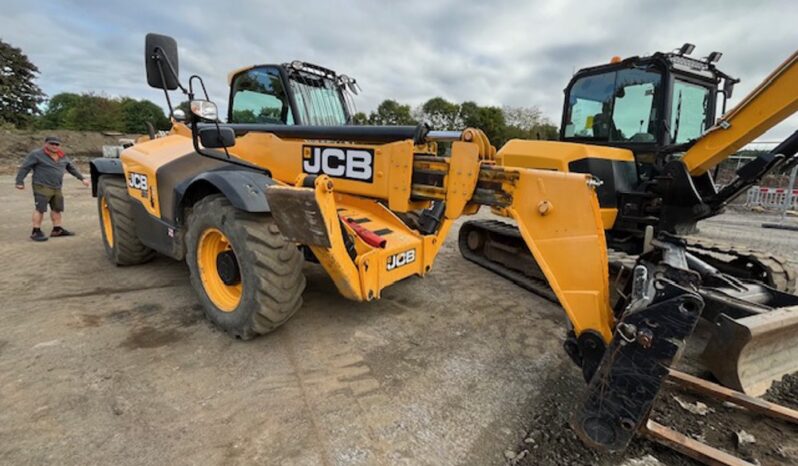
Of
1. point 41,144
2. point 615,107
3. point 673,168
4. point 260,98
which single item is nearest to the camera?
point 673,168

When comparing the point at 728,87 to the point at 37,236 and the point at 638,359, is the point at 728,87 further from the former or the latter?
the point at 37,236

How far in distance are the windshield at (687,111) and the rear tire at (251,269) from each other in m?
4.28

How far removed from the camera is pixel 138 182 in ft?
14.4

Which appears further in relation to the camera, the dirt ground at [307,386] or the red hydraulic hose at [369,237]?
the red hydraulic hose at [369,237]

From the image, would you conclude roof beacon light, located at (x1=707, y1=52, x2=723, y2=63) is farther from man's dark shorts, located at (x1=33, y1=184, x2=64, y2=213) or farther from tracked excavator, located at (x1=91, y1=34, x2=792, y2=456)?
man's dark shorts, located at (x1=33, y1=184, x2=64, y2=213)

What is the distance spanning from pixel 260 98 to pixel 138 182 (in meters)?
1.53

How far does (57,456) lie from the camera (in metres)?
2.02

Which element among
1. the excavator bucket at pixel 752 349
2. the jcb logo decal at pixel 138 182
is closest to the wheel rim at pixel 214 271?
the jcb logo decal at pixel 138 182

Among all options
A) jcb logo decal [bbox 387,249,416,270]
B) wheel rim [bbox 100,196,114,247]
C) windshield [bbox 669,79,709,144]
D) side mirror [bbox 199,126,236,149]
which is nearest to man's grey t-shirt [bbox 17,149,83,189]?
wheel rim [bbox 100,196,114,247]

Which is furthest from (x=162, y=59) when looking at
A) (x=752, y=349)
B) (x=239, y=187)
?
(x=752, y=349)

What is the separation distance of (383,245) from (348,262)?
1.50 ft

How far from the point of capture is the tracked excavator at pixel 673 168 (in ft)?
9.33

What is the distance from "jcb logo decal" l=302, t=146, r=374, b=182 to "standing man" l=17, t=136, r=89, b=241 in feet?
17.5

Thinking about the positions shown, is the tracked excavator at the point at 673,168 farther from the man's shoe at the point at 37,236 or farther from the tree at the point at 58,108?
the tree at the point at 58,108
